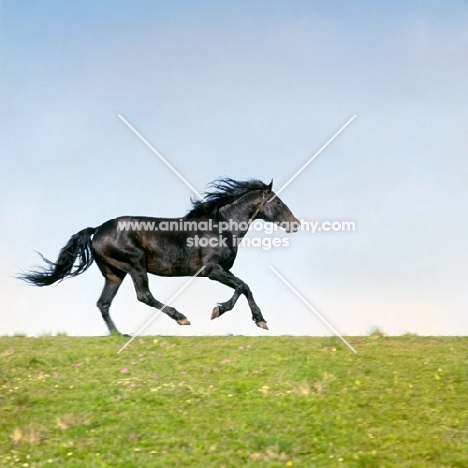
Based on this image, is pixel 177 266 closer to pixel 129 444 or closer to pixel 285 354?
pixel 285 354

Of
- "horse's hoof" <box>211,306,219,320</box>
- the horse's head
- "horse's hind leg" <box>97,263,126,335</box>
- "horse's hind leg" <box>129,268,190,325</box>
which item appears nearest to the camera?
"horse's hoof" <box>211,306,219,320</box>

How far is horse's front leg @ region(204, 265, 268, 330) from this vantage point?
14.0 meters

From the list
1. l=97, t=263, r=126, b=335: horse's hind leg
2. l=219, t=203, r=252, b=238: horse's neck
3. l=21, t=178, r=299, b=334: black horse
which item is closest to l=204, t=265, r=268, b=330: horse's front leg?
l=21, t=178, r=299, b=334: black horse

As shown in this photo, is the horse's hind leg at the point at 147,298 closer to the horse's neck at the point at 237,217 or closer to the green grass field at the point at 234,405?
the green grass field at the point at 234,405

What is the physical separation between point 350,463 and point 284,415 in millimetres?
1341

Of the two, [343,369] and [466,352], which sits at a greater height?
[466,352]

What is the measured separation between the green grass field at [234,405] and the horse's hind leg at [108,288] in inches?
52.2

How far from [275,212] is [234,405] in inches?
231

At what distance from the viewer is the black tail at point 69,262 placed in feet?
48.8

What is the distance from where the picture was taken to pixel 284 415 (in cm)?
959

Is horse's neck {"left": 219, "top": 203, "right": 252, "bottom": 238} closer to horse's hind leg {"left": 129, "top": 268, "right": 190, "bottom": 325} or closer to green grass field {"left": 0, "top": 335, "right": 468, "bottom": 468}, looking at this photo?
horse's hind leg {"left": 129, "top": 268, "right": 190, "bottom": 325}

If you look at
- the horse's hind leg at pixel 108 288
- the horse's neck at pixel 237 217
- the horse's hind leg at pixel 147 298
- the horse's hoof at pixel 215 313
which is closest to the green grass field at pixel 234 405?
the horse's hoof at pixel 215 313

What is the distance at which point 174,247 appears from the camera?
47.0 ft

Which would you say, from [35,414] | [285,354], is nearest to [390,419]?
[285,354]
